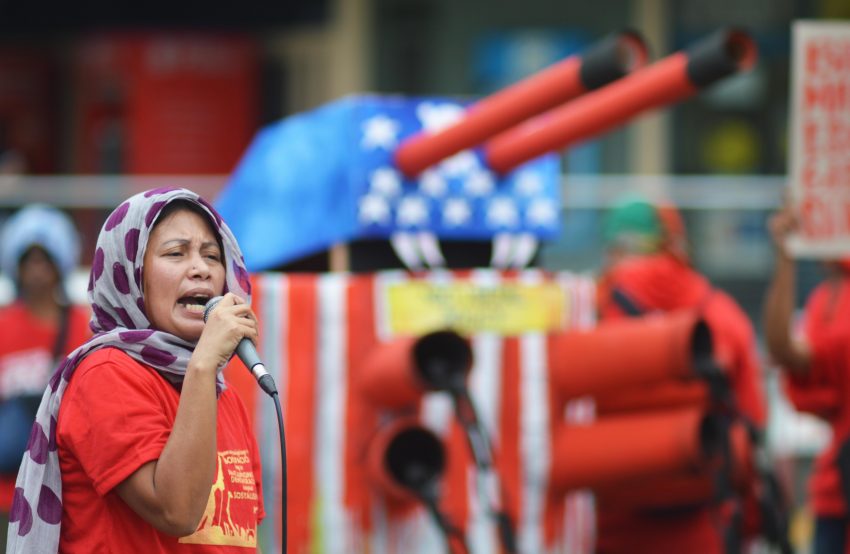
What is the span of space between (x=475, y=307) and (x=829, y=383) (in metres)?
1.28

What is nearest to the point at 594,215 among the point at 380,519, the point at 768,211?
the point at 768,211

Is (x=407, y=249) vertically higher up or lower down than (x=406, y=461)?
higher up

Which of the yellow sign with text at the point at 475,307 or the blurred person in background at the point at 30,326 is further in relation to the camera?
the yellow sign with text at the point at 475,307

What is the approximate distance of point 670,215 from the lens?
20.2ft

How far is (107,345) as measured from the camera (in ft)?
8.71

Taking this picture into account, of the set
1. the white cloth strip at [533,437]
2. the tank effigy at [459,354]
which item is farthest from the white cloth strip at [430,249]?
the white cloth strip at [533,437]

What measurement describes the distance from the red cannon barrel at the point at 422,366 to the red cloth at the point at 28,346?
115cm

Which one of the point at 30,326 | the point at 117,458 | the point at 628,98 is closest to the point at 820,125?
the point at 628,98

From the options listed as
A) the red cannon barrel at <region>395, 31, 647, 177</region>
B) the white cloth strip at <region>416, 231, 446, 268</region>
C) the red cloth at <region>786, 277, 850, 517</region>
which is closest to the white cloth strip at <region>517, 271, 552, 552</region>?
the white cloth strip at <region>416, 231, 446, 268</region>

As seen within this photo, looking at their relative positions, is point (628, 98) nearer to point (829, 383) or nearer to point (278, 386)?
point (829, 383)

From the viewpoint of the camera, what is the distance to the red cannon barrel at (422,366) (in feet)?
15.1

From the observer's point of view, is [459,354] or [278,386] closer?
[459,354]

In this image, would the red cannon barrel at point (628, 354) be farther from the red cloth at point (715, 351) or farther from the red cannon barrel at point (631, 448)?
the red cloth at point (715, 351)

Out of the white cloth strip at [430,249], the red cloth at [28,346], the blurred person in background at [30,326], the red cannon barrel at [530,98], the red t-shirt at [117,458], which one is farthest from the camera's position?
the white cloth strip at [430,249]
